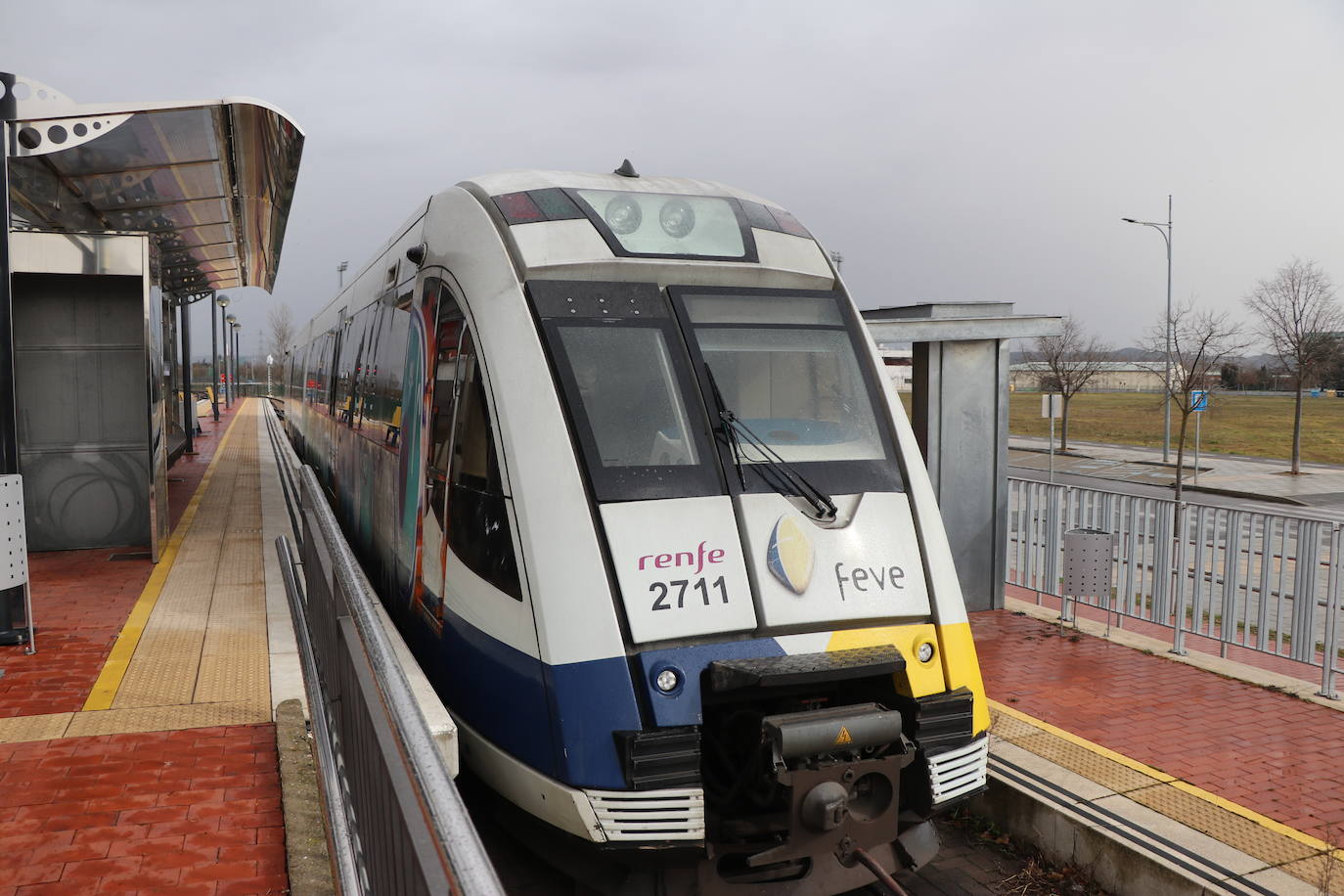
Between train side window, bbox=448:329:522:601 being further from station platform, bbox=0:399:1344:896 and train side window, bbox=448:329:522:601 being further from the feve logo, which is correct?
station platform, bbox=0:399:1344:896

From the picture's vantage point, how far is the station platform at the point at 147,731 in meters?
4.00

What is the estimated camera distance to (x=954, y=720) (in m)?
4.50

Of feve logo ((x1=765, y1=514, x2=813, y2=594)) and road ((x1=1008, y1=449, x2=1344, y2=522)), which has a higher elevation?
feve logo ((x1=765, y1=514, x2=813, y2=594))

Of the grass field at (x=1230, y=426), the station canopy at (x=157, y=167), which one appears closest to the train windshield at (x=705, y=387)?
the station canopy at (x=157, y=167)

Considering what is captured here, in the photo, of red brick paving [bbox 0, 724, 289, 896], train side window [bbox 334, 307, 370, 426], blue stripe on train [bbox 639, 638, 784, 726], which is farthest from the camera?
train side window [bbox 334, 307, 370, 426]

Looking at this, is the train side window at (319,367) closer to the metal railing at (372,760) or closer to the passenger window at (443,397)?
the passenger window at (443,397)

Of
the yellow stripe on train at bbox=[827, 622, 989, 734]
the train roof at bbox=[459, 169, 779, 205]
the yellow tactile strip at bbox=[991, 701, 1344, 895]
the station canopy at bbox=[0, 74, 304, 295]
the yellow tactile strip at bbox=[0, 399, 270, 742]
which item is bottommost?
the yellow tactile strip at bbox=[991, 701, 1344, 895]

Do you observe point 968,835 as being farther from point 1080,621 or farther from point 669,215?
point 1080,621

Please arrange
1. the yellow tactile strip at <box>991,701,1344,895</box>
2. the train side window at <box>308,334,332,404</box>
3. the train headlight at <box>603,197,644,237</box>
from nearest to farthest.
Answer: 1. the yellow tactile strip at <box>991,701,1344,895</box>
2. the train headlight at <box>603,197,644,237</box>
3. the train side window at <box>308,334,332,404</box>

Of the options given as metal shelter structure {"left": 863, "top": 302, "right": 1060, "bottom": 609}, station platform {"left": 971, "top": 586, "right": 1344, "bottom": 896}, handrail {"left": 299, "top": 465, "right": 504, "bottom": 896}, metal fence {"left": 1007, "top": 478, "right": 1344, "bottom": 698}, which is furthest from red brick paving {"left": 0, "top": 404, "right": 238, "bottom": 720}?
metal fence {"left": 1007, "top": 478, "right": 1344, "bottom": 698}

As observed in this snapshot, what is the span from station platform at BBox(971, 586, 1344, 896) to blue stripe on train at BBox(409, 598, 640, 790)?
2500mm

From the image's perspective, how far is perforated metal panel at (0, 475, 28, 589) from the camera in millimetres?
6672

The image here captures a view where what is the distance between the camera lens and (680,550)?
14.5 feet

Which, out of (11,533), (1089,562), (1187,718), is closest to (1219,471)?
(1089,562)
